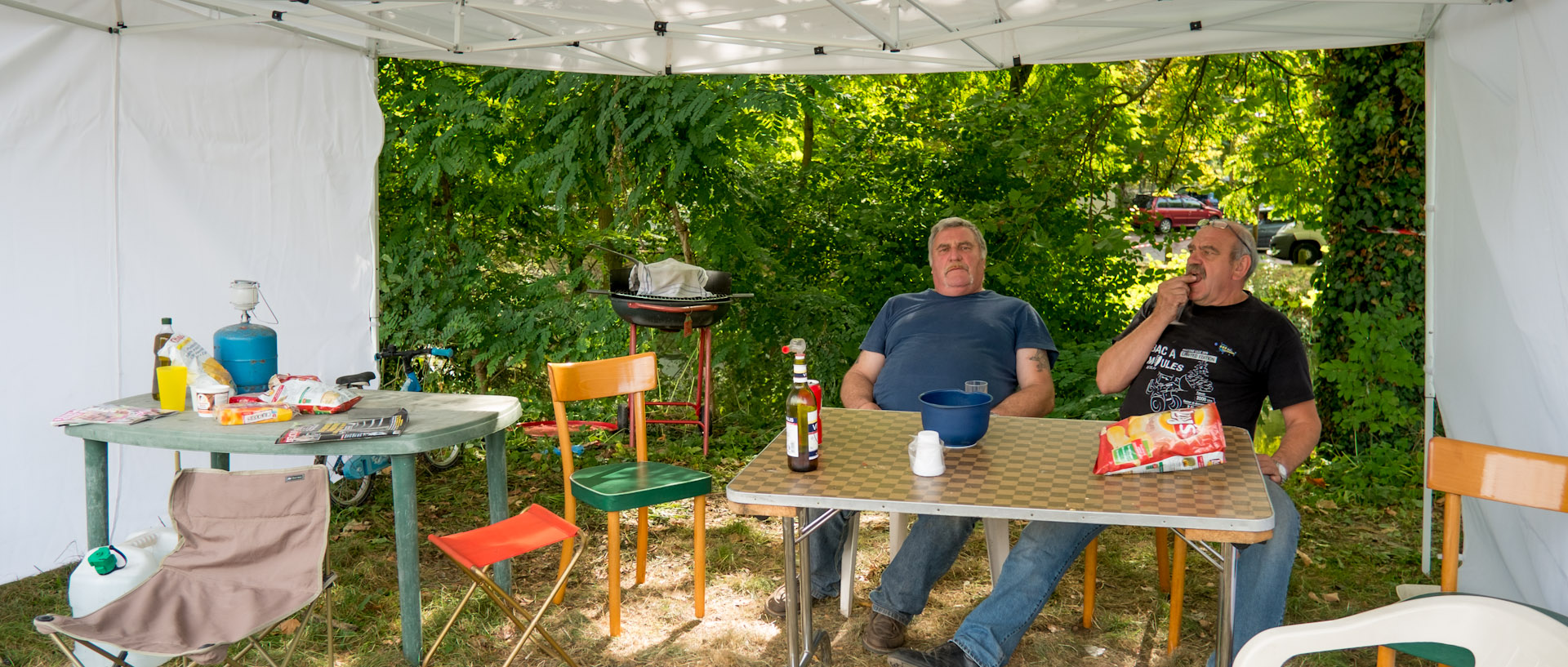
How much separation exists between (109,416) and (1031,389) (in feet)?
9.43

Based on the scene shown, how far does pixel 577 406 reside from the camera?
21.2 ft

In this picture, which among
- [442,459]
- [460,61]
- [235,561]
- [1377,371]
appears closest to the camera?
Result: [235,561]

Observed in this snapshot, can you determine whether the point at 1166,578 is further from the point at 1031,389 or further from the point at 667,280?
the point at 667,280

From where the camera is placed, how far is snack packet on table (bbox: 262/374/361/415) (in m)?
3.09

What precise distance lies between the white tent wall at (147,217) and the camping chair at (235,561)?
1.40 metres

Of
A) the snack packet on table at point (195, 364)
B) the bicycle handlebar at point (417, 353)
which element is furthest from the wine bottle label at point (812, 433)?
the bicycle handlebar at point (417, 353)

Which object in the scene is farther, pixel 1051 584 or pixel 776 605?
pixel 776 605

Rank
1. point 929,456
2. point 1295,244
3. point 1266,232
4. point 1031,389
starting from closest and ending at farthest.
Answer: point 929,456
point 1031,389
point 1295,244
point 1266,232

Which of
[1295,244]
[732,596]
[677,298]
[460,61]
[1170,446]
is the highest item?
[460,61]

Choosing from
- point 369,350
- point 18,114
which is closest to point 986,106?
point 369,350

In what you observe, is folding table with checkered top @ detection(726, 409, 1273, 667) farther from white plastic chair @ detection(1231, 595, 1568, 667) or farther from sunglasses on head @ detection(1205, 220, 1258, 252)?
sunglasses on head @ detection(1205, 220, 1258, 252)

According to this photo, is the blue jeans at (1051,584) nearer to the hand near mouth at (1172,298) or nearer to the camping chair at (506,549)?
the hand near mouth at (1172,298)

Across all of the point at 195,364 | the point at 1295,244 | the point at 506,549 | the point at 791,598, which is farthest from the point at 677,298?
the point at 1295,244

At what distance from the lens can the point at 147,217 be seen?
3855 millimetres
